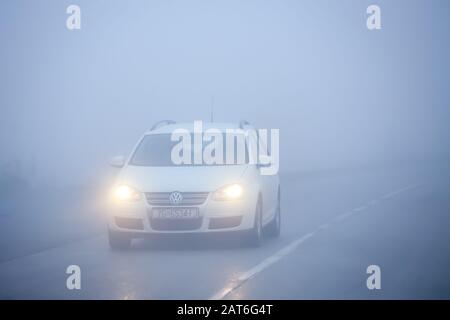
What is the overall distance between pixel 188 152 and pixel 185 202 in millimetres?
1410

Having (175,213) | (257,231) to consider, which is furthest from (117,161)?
(257,231)

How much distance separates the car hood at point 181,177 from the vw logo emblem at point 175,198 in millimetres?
73

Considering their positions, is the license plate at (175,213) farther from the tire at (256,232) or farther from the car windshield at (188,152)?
the car windshield at (188,152)

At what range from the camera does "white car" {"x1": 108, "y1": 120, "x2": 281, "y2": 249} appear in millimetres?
11812

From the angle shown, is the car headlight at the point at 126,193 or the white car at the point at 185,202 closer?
the white car at the point at 185,202

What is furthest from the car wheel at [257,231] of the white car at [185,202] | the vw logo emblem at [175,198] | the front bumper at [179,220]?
the vw logo emblem at [175,198]

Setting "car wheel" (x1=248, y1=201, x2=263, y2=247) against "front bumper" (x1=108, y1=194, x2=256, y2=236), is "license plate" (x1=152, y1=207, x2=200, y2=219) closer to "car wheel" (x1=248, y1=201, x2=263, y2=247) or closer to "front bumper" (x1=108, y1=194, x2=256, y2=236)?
"front bumper" (x1=108, y1=194, x2=256, y2=236)

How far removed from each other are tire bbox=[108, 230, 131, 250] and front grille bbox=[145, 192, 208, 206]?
0.63 metres

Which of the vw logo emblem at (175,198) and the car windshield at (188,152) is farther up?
the car windshield at (188,152)

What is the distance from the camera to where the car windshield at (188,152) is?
1293 centimetres

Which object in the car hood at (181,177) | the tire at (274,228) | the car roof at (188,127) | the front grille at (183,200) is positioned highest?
the car roof at (188,127)

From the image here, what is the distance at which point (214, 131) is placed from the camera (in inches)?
539

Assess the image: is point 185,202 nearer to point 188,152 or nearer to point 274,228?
point 188,152

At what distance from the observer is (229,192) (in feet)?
39.5
